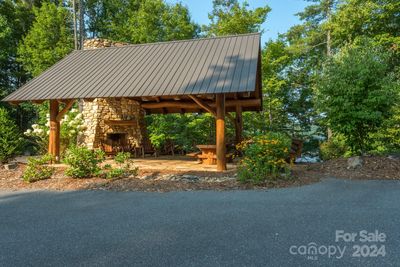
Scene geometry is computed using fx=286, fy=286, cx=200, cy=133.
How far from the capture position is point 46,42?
830 inches

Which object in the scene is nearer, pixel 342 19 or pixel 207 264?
pixel 207 264

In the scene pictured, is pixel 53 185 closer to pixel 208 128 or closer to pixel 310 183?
pixel 310 183

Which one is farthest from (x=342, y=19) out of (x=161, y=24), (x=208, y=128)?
(x=161, y=24)

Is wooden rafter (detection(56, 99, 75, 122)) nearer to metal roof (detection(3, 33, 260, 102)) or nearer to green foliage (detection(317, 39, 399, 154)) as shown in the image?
metal roof (detection(3, 33, 260, 102))

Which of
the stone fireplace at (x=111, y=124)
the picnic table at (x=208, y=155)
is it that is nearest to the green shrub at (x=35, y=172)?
the picnic table at (x=208, y=155)

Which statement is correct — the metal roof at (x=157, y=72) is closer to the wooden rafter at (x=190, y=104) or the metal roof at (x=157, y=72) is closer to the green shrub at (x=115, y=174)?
the wooden rafter at (x=190, y=104)

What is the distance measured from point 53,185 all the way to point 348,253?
264 inches

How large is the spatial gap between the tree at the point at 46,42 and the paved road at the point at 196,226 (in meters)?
17.4

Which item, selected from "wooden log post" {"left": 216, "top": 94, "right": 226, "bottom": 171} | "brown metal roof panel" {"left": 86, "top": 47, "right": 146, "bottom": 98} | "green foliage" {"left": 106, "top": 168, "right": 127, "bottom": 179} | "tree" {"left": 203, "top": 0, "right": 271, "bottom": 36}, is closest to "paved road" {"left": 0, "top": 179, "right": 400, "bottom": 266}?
"green foliage" {"left": 106, "top": 168, "right": 127, "bottom": 179}

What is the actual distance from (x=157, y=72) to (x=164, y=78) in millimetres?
717

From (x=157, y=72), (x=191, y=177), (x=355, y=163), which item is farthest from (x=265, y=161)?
(x=157, y=72)

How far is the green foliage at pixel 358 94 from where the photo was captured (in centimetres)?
824

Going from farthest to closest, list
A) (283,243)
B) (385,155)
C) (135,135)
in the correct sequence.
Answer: (135,135)
(385,155)
(283,243)

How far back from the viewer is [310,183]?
22.5ft
